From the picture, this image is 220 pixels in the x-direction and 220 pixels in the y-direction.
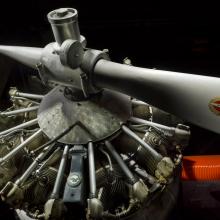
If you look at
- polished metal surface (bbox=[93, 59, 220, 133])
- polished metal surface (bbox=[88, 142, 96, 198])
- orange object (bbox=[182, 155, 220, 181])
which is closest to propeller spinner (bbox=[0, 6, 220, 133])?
polished metal surface (bbox=[93, 59, 220, 133])

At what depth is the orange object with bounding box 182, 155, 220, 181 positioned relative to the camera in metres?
3.48

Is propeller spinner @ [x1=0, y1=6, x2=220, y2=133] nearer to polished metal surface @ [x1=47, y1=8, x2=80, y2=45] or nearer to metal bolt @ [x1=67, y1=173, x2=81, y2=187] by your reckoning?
polished metal surface @ [x1=47, y1=8, x2=80, y2=45]

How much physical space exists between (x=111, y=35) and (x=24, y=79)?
4.49 ft

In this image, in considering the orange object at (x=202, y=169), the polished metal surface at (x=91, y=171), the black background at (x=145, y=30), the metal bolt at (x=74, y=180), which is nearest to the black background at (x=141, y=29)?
the black background at (x=145, y=30)

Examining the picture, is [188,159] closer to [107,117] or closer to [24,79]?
[107,117]

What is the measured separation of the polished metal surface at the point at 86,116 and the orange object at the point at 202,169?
1.04m

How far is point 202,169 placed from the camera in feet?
11.5

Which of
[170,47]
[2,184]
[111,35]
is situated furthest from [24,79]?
[2,184]

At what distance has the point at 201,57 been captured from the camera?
4941 millimetres

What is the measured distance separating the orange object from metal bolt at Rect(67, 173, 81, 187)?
135cm

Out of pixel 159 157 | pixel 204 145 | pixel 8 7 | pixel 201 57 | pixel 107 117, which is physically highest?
pixel 8 7

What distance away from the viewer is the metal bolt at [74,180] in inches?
102

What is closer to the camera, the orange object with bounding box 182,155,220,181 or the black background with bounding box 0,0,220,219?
the orange object with bounding box 182,155,220,181

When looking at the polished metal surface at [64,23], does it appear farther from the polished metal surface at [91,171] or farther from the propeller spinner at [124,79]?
the polished metal surface at [91,171]
